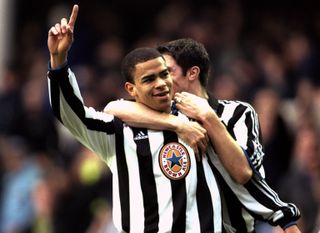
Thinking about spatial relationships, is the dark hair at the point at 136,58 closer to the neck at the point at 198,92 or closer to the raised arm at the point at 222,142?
the raised arm at the point at 222,142

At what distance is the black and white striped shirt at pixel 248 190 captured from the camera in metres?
8.29

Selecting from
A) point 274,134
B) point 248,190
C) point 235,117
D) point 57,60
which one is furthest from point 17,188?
point 57,60

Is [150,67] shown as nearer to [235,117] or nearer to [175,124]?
[175,124]

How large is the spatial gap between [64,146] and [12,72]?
143 cm

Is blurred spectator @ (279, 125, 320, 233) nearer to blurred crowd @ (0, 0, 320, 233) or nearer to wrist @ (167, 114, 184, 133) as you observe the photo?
blurred crowd @ (0, 0, 320, 233)

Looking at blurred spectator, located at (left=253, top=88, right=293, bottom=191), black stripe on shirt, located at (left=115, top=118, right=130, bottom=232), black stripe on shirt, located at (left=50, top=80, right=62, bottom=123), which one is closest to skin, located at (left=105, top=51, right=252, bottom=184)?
black stripe on shirt, located at (left=115, top=118, right=130, bottom=232)

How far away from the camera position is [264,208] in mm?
8359

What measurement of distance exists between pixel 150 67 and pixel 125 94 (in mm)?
7375

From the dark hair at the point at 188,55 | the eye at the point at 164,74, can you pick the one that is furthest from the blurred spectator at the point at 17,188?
the eye at the point at 164,74

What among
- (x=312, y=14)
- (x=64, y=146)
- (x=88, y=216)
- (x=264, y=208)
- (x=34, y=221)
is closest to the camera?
(x=264, y=208)

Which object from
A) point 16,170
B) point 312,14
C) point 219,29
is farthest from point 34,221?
point 312,14

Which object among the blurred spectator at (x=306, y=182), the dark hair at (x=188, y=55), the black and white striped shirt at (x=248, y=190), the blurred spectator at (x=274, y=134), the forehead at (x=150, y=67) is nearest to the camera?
the forehead at (x=150, y=67)

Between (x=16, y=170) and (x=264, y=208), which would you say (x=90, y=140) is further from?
(x=16, y=170)

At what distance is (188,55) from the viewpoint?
8.66 m
